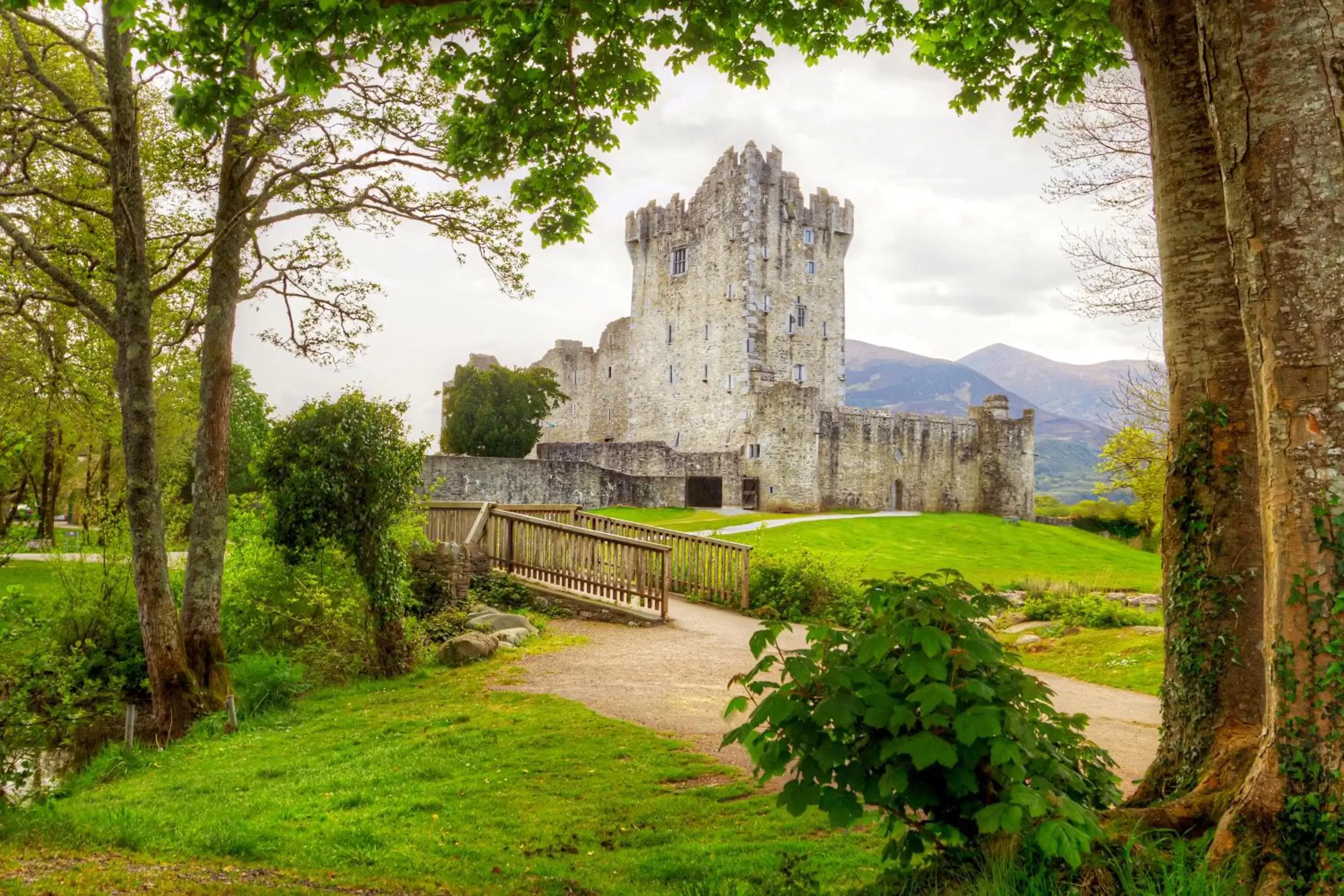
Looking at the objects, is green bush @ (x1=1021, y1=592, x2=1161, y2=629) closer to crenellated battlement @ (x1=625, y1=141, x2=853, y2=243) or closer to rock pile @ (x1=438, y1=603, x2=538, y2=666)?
rock pile @ (x1=438, y1=603, x2=538, y2=666)

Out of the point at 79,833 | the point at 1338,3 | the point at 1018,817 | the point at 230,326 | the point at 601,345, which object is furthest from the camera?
the point at 601,345

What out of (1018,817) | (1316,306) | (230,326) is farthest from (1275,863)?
(230,326)

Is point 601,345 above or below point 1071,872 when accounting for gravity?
above

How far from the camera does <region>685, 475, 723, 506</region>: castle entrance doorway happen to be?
1802 inches

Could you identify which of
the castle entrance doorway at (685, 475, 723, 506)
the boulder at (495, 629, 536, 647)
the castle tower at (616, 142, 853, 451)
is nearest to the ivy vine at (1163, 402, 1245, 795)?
the boulder at (495, 629, 536, 647)

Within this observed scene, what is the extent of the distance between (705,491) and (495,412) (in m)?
13.4

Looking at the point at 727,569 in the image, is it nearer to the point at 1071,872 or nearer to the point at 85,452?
the point at 1071,872

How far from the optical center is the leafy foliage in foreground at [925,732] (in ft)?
10.7

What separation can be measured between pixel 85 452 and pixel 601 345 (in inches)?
1404

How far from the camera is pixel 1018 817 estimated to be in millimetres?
3088

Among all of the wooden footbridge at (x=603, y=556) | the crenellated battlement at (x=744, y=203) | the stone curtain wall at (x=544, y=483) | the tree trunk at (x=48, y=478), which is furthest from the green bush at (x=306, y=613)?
the crenellated battlement at (x=744, y=203)

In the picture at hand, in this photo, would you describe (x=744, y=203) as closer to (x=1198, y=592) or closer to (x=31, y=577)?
(x=31, y=577)

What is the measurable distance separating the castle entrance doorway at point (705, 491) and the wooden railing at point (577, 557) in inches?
1096

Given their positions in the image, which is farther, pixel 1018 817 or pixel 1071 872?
pixel 1071 872
